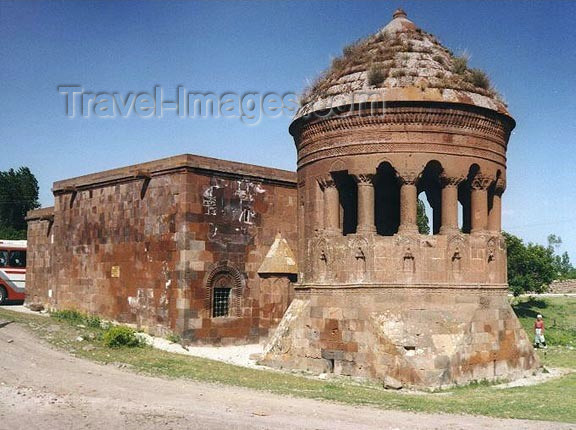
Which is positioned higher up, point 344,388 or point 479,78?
point 479,78

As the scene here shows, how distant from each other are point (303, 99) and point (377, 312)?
6.15m

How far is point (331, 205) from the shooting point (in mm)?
16062

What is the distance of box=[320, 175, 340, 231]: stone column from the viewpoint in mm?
16000

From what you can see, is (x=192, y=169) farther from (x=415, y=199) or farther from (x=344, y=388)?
(x=344, y=388)

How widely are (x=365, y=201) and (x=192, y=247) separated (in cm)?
542

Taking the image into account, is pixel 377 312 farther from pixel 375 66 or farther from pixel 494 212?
pixel 375 66

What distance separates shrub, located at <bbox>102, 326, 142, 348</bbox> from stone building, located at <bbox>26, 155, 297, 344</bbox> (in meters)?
1.44

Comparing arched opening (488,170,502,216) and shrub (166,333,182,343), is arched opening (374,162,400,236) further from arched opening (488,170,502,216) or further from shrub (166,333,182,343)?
shrub (166,333,182,343)

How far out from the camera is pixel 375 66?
15.6m

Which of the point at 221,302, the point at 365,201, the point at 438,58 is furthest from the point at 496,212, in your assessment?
the point at 221,302

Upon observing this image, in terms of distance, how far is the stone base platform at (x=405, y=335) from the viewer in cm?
1409

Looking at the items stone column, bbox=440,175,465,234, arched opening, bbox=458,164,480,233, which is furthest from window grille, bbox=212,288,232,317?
arched opening, bbox=458,164,480,233

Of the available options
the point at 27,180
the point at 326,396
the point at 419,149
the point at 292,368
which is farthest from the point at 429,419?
the point at 27,180

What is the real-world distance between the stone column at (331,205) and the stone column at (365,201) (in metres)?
0.87
